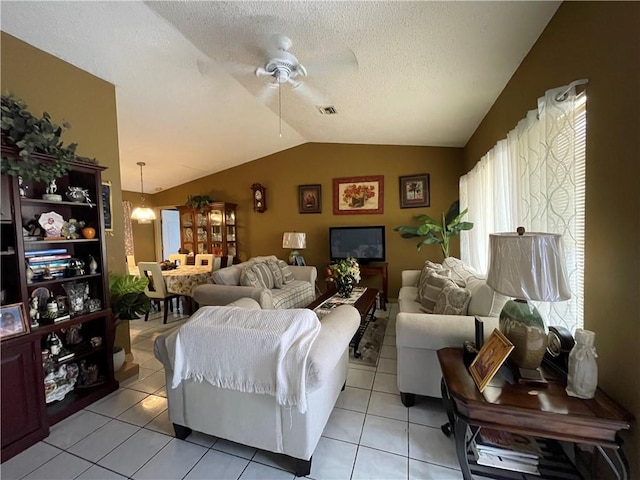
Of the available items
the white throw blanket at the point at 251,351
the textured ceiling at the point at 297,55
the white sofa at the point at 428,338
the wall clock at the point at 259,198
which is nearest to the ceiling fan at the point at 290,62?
the textured ceiling at the point at 297,55

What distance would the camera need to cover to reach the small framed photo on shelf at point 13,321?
1641 mm

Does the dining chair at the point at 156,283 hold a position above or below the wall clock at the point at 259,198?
below

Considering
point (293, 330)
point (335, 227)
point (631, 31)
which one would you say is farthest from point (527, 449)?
point (335, 227)

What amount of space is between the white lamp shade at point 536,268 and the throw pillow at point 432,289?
4.18 feet

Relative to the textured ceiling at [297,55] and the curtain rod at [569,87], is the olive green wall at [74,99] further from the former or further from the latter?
the curtain rod at [569,87]

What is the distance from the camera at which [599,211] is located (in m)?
1.32

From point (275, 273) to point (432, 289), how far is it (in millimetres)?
2278

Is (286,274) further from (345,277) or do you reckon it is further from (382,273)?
(382,273)

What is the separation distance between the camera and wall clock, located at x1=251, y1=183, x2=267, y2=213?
562cm

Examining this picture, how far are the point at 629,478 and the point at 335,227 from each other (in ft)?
14.5

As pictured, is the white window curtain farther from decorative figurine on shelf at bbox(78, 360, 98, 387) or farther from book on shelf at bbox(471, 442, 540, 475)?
decorative figurine on shelf at bbox(78, 360, 98, 387)

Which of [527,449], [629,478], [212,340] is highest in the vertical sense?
[212,340]

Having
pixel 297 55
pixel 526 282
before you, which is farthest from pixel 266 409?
pixel 297 55

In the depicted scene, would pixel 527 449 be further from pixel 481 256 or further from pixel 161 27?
pixel 161 27
